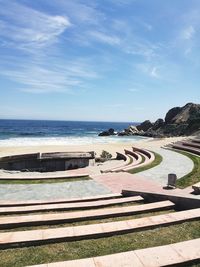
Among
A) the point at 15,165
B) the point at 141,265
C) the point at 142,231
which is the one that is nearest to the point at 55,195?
the point at 142,231

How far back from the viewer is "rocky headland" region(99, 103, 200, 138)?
93.5 metres

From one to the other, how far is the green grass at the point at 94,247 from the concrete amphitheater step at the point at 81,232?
131mm

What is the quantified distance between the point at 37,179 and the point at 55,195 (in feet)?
11.8

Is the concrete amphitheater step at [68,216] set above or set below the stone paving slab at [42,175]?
above

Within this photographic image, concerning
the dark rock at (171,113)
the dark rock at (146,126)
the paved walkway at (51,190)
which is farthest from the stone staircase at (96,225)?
the dark rock at (171,113)

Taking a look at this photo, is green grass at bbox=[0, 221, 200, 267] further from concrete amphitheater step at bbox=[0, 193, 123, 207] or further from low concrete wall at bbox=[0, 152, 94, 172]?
low concrete wall at bbox=[0, 152, 94, 172]

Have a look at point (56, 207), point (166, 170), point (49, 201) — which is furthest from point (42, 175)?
point (56, 207)

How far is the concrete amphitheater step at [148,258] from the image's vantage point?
5739 millimetres

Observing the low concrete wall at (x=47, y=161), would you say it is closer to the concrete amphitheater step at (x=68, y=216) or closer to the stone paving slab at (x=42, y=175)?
the stone paving slab at (x=42, y=175)

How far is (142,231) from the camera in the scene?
764cm

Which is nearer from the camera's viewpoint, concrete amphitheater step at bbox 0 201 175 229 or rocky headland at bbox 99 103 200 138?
concrete amphitheater step at bbox 0 201 175 229

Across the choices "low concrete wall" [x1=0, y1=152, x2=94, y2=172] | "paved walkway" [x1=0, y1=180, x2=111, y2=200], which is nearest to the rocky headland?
"low concrete wall" [x1=0, y1=152, x2=94, y2=172]

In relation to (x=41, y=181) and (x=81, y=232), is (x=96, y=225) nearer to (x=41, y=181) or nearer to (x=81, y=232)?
(x=81, y=232)

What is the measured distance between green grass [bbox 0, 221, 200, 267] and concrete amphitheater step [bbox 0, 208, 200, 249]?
131mm
